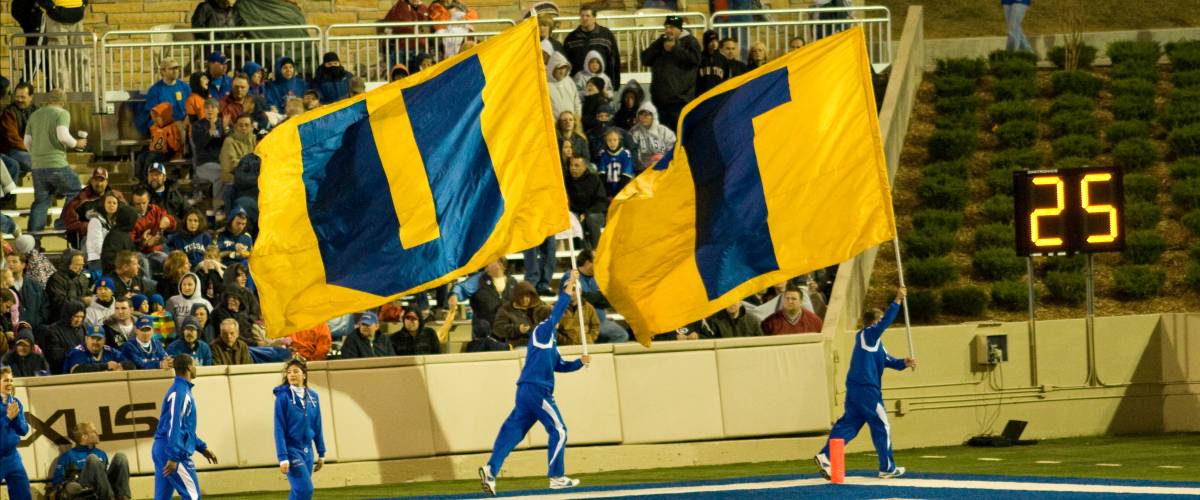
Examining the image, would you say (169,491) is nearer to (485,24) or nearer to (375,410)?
(375,410)

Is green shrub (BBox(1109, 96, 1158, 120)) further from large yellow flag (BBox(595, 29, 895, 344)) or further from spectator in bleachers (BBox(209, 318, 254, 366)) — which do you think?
spectator in bleachers (BBox(209, 318, 254, 366))

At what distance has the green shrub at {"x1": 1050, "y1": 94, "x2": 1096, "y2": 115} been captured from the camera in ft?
95.6

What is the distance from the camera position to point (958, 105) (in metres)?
29.5

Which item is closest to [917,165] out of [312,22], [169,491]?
[312,22]

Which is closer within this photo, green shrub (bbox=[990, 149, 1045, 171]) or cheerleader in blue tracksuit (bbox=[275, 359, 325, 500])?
cheerleader in blue tracksuit (bbox=[275, 359, 325, 500])

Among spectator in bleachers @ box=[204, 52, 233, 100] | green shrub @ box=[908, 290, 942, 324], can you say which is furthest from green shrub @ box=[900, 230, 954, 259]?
spectator in bleachers @ box=[204, 52, 233, 100]

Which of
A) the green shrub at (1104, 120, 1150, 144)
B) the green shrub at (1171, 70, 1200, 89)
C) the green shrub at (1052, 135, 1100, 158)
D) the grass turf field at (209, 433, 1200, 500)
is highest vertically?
the green shrub at (1171, 70, 1200, 89)

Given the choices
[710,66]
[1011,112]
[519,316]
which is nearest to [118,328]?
[519,316]

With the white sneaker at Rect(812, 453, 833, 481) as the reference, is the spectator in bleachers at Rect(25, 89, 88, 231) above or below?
above

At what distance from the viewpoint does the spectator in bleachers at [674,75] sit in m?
26.7

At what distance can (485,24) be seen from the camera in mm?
31062

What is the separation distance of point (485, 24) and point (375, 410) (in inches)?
450

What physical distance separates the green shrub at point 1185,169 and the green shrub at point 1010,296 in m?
3.43

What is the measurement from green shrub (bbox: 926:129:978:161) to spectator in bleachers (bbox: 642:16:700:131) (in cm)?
379
